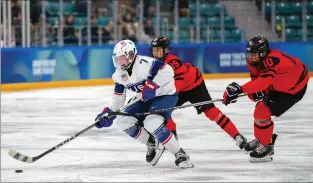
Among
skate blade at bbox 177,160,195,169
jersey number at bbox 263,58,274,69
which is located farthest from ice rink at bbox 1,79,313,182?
jersey number at bbox 263,58,274,69

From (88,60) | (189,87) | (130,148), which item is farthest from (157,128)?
(88,60)

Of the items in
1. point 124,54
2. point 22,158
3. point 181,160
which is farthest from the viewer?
point 22,158

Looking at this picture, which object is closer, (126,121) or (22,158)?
(126,121)

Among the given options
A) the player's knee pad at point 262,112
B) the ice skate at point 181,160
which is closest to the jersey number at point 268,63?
the player's knee pad at point 262,112

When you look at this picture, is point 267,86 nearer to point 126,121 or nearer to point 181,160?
point 181,160

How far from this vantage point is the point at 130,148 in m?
7.69

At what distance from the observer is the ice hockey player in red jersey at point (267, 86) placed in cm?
654

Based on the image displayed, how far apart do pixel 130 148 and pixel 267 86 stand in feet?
5.52

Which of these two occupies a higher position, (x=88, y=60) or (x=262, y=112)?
(x=262, y=112)

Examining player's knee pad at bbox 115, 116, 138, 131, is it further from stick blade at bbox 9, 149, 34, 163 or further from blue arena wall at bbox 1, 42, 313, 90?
blue arena wall at bbox 1, 42, 313, 90

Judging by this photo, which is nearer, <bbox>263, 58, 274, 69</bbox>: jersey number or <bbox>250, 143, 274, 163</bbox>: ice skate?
<bbox>263, 58, 274, 69</bbox>: jersey number

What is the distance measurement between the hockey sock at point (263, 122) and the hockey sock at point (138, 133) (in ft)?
2.85

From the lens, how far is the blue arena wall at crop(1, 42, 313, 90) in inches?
559

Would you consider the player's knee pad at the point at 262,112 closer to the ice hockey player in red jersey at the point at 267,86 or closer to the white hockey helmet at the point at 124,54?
the ice hockey player in red jersey at the point at 267,86
